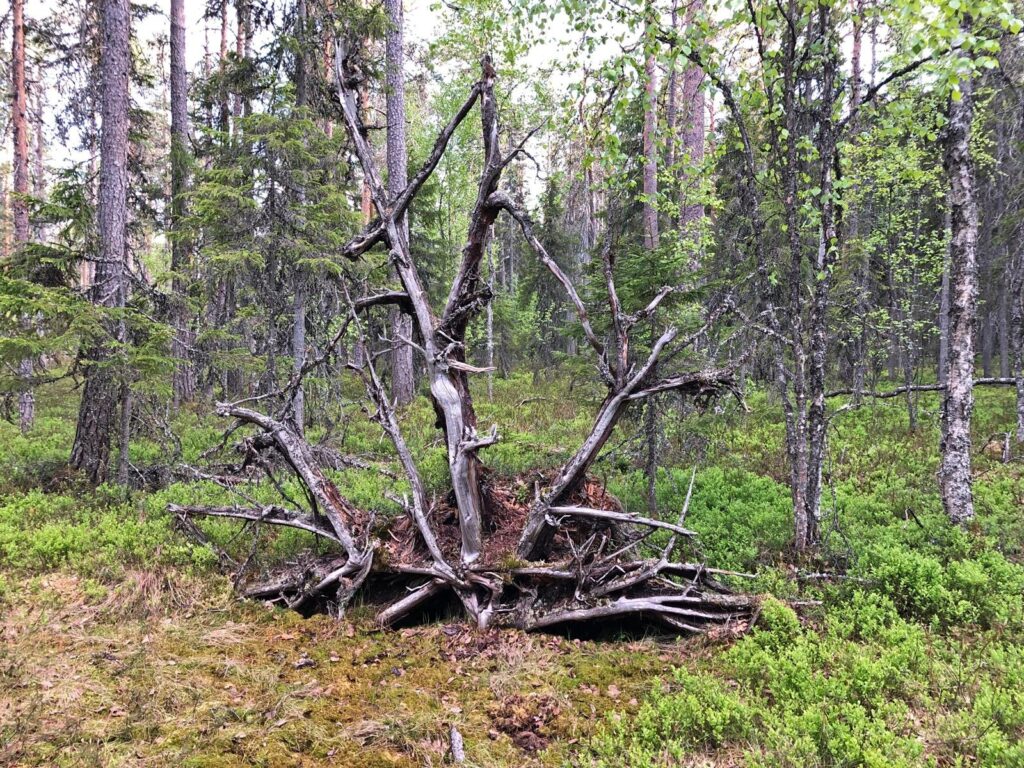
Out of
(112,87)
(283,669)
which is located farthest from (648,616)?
(112,87)

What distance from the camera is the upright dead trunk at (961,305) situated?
6746mm

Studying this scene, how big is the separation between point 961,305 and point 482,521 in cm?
646

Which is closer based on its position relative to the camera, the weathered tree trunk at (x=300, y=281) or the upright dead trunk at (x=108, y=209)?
the upright dead trunk at (x=108, y=209)

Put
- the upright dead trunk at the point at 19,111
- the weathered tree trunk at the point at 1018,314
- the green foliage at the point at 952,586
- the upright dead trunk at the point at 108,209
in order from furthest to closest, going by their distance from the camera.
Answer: the upright dead trunk at the point at 19,111 → the weathered tree trunk at the point at 1018,314 → the upright dead trunk at the point at 108,209 → the green foliage at the point at 952,586

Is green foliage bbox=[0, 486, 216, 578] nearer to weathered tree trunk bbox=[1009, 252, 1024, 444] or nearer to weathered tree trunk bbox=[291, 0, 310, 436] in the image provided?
weathered tree trunk bbox=[291, 0, 310, 436]

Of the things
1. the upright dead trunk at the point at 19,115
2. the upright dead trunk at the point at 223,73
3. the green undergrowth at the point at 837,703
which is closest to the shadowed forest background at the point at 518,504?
the green undergrowth at the point at 837,703

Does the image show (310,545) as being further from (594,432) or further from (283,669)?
(594,432)

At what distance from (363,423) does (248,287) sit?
4.23 meters

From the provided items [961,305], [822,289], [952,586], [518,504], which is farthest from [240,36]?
[952,586]

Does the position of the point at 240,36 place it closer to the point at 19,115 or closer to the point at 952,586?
the point at 19,115

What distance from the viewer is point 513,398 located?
1772 cm

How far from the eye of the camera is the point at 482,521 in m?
6.48

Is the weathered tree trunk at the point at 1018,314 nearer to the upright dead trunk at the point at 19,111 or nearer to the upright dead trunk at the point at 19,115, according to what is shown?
the upright dead trunk at the point at 19,115

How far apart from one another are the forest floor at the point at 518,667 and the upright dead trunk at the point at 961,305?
0.50 metres
